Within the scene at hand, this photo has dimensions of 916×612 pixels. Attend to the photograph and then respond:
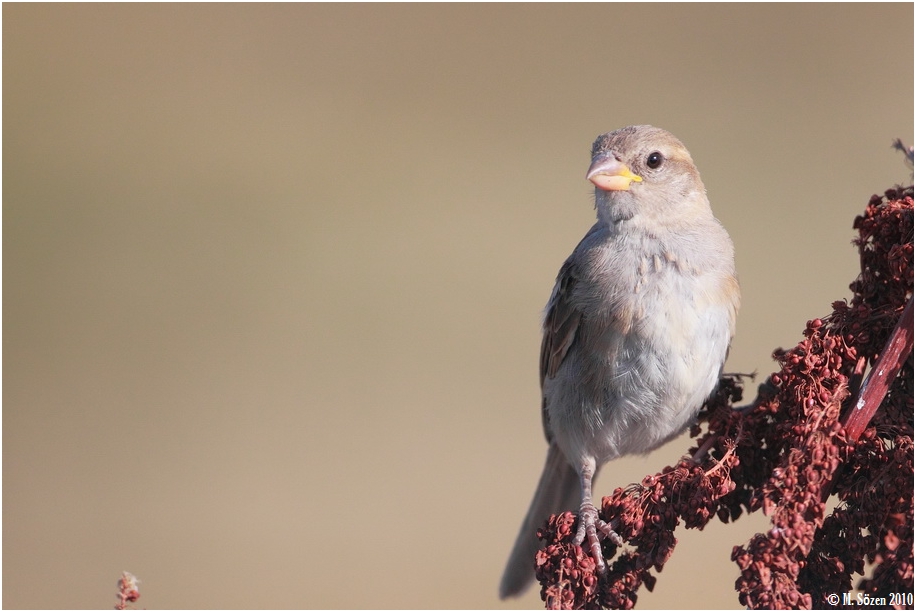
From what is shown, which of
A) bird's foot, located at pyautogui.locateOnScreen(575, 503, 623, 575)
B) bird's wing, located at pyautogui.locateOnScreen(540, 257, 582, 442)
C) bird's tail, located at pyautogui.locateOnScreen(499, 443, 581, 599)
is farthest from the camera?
bird's tail, located at pyautogui.locateOnScreen(499, 443, 581, 599)

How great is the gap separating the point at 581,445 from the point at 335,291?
5838 mm

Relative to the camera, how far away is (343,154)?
35.8 ft

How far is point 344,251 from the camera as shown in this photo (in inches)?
380

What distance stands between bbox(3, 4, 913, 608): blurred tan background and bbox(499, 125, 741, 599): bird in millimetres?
2666

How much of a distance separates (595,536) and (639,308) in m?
1.06

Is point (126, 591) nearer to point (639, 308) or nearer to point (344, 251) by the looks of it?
point (639, 308)

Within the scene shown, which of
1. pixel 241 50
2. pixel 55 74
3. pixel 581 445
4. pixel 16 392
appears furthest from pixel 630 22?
pixel 581 445

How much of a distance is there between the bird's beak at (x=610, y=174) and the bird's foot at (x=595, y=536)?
4.45 ft

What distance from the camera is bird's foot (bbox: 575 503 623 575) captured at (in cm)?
245

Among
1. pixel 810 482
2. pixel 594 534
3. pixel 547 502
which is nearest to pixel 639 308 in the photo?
pixel 594 534

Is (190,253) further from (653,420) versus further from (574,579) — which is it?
(574,579)

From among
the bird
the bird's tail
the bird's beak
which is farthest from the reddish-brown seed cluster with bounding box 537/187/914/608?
the bird's tail

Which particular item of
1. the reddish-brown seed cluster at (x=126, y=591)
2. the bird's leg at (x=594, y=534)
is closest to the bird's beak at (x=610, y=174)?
the bird's leg at (x=594, y=534)

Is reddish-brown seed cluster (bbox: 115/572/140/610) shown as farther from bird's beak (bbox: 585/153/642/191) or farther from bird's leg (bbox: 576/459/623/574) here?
bird's beak (bbox: 585/153/642/191)
